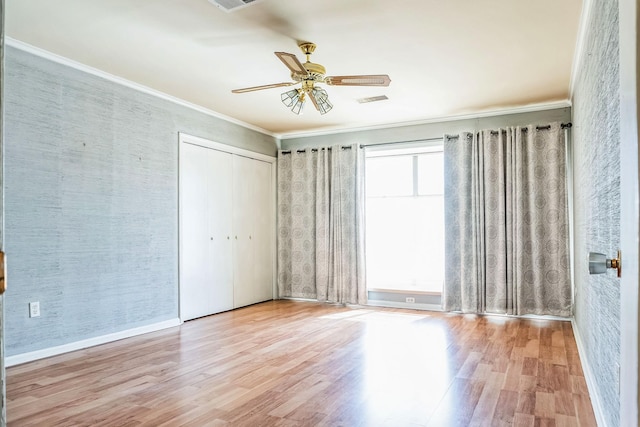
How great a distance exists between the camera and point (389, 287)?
242 inches

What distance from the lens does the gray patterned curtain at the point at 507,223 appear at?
4922 mm

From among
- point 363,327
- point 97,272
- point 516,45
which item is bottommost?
point 363,327

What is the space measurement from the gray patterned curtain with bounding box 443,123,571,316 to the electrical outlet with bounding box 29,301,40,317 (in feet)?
14.1

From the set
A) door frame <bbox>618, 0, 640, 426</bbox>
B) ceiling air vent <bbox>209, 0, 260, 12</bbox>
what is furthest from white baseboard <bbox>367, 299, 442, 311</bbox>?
door frame <bbox>618, 0, 640, 426</bbox>

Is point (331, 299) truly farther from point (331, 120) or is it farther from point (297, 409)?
point (297, 409)

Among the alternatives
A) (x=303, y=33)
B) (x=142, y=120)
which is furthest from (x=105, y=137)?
(x=303, y=33)

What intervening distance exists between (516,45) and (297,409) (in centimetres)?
312

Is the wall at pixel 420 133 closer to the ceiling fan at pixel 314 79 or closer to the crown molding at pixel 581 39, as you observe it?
the crown molding at pixel 581 39

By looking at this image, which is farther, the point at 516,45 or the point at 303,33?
the point at 516,45

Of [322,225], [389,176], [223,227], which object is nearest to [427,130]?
[389,176]

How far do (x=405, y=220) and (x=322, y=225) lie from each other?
118 centimetres

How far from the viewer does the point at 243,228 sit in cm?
602

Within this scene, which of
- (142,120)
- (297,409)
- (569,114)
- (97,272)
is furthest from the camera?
(569,114)

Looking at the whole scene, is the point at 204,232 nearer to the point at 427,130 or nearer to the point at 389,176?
the point at 389,176
